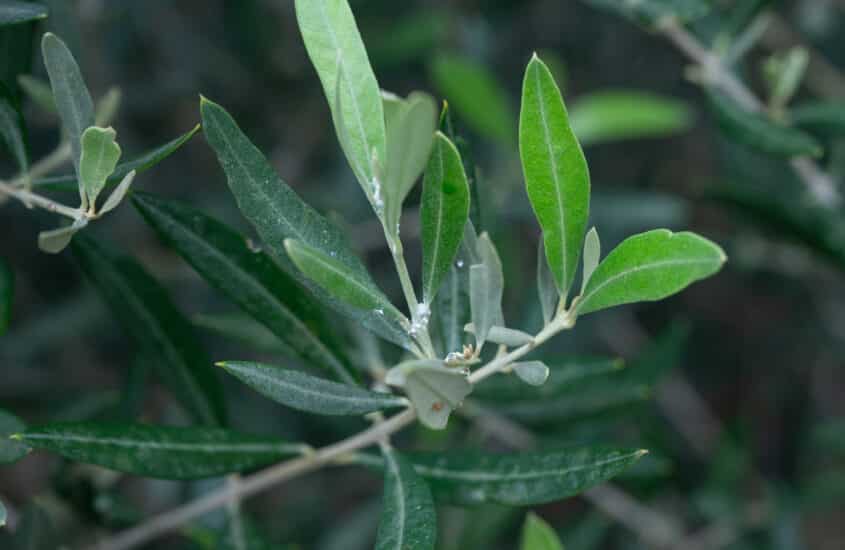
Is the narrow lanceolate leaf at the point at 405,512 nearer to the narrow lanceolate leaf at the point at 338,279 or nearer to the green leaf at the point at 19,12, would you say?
the narrow lanceolate leaf at the point at 338,279

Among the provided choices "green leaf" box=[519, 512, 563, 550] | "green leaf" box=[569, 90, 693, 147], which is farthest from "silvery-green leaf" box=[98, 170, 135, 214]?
"green leaf" box=[569, 90, 693, 147]

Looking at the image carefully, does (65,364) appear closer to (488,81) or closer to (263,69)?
(263,69)

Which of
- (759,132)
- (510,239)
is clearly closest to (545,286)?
(759,132)

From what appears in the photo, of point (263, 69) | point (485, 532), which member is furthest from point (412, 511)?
point (263, 69)

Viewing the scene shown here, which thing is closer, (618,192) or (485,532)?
(485,532)

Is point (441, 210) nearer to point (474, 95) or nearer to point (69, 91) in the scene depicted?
point (69, 91)

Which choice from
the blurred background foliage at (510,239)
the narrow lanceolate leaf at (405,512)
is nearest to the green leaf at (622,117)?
the blurred background foliage at (510,239)
